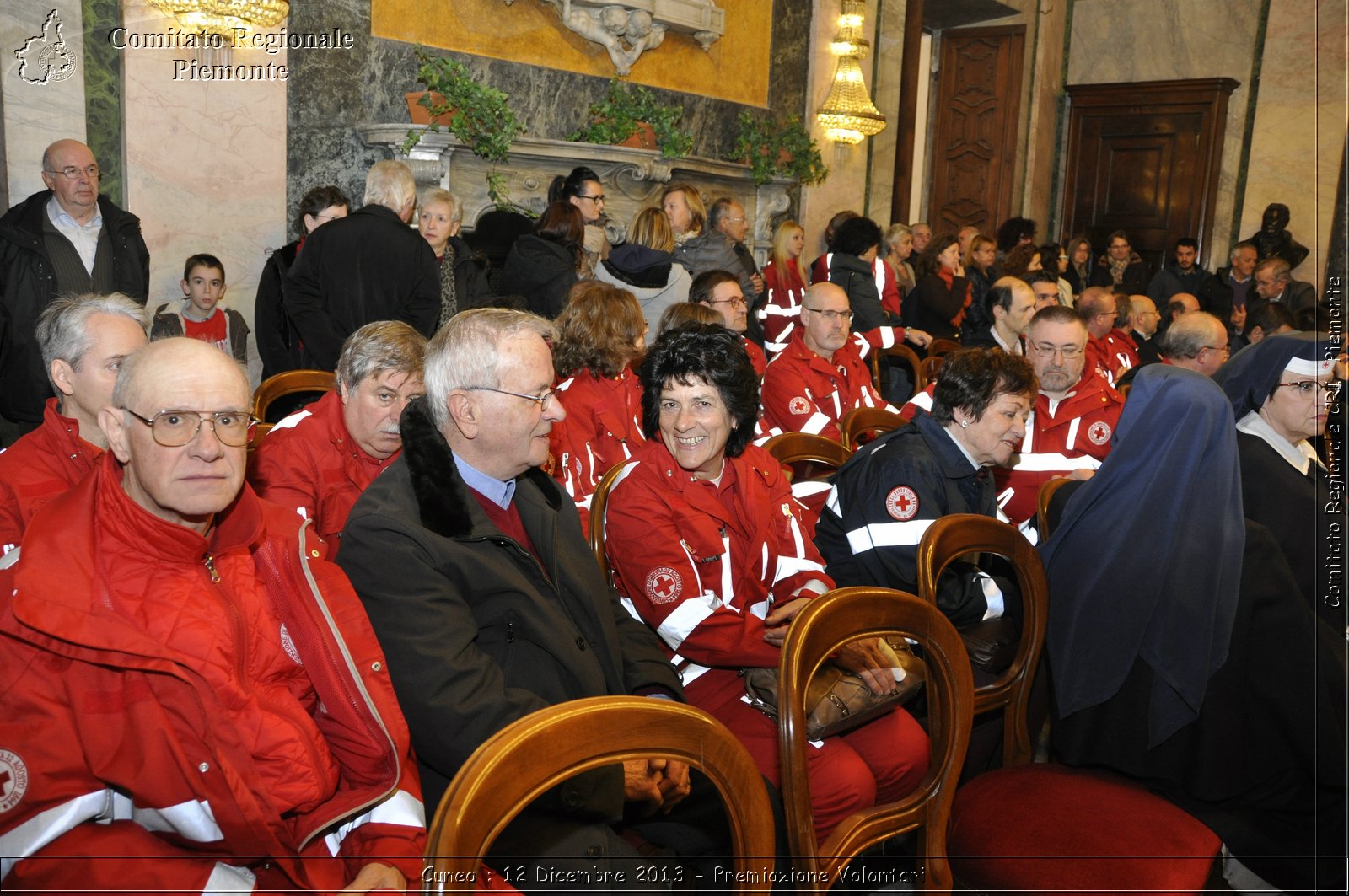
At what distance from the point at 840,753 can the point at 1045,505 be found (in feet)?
3.77

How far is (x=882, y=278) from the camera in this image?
6773 millimetres

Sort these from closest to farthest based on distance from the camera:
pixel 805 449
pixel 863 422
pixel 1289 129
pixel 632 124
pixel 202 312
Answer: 1. pixel 805 449
2. pixel 863 422
3. pixel 202 312
4. pixel 632 124
5. pixel 1289 129

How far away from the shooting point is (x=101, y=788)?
55.5 inches

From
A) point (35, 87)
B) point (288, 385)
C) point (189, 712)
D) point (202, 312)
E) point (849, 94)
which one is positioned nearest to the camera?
point (189, 712)

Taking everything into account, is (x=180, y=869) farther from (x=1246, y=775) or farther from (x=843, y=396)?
(x=843, y=396)

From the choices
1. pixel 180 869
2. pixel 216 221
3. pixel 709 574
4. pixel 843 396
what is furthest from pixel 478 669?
pixel 216 221

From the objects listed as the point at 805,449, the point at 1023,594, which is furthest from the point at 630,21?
the point at 1023,594

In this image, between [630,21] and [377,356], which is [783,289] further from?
[377,356]

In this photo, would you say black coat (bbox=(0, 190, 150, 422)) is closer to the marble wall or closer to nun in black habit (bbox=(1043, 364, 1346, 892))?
the marble wall

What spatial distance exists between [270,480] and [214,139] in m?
3.76

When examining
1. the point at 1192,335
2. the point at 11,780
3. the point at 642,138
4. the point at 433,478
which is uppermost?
the point at 642,138

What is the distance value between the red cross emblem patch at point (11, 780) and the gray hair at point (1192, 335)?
15.0ft

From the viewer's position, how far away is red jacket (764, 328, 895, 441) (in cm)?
457

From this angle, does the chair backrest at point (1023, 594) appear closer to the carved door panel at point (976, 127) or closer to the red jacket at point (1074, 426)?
the red jacket at point (1074, 426)
